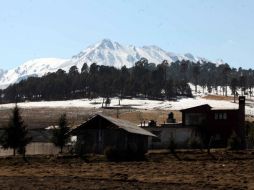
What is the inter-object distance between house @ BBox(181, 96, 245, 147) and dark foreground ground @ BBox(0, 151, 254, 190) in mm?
24248

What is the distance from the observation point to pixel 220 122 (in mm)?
79688

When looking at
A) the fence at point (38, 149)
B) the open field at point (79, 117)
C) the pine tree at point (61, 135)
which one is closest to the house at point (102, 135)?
the pine tree at point (61, 135)

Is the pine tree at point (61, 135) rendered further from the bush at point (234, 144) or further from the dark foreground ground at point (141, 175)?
the bush at point (234, 144)

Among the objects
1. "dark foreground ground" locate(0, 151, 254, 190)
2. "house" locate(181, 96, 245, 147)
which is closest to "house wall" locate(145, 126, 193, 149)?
"house" locate(181, 96, 245, 147)

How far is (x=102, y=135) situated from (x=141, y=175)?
25.2m

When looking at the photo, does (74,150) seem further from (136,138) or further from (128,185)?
(128,185)

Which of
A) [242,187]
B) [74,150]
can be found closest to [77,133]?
[74,150]

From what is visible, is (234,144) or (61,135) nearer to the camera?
(234,144)

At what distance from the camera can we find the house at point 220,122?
258ft

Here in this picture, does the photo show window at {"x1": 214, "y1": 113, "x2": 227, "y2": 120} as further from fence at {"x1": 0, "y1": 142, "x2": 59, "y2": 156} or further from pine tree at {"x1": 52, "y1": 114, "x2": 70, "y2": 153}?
pine tree at {"x1": 52, "y1": 114, "x2": 70, "y2": 153}

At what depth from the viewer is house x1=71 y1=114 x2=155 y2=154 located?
60406 millimetres

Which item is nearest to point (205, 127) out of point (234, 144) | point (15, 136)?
point (234, 144)

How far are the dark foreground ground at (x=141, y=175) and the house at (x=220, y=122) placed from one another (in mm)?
24248

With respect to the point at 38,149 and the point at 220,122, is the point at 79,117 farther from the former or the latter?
the point at 220,122
